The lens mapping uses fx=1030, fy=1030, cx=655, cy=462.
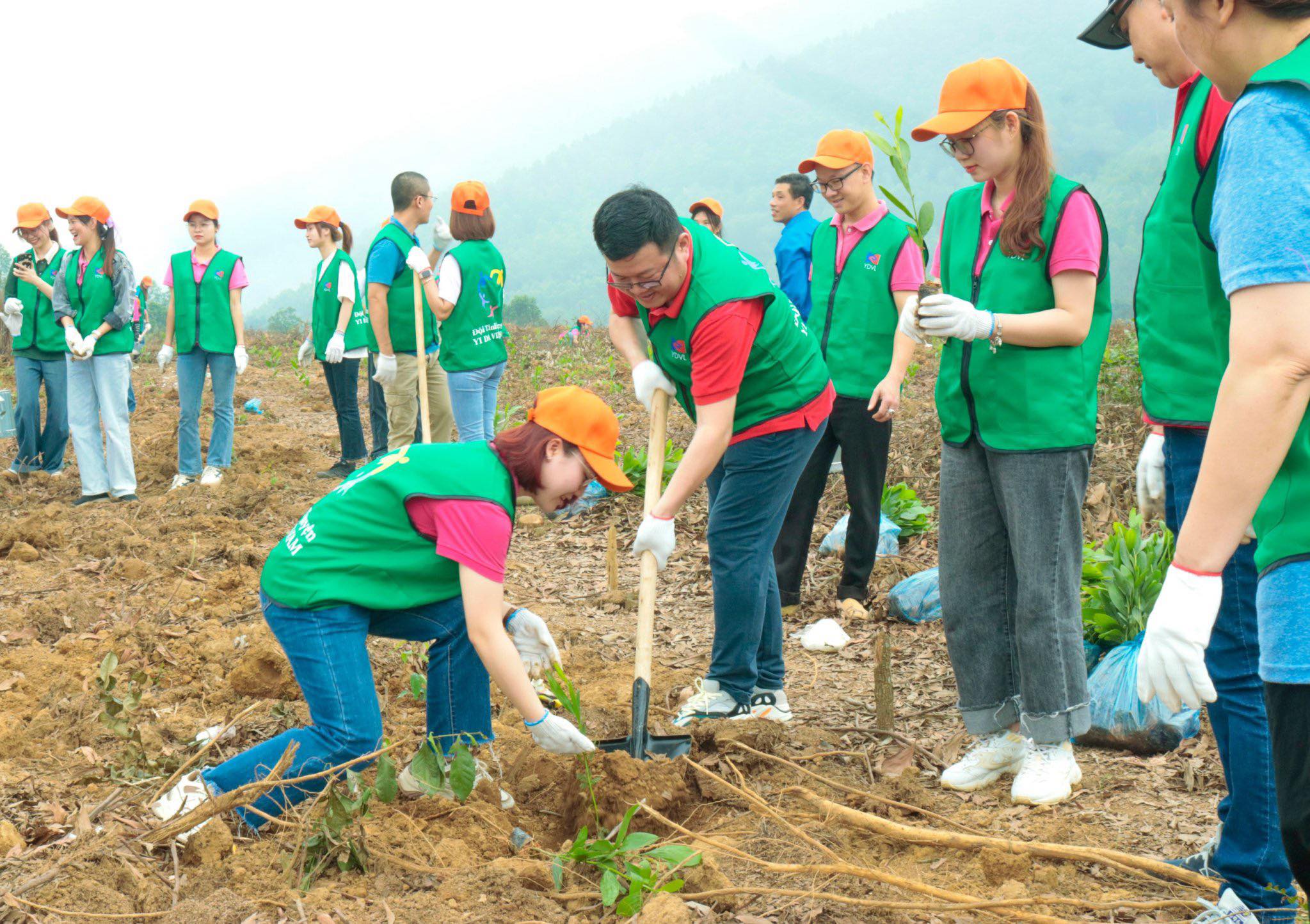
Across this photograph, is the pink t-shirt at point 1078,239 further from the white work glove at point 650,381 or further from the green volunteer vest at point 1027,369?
the white work glove at point 650,381

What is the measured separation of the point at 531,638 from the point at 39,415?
6682 mm

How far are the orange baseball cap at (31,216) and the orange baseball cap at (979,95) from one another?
6.94 m

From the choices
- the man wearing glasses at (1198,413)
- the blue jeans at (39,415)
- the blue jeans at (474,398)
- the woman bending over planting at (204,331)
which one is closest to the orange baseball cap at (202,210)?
the woman bending over planting at (204,331)

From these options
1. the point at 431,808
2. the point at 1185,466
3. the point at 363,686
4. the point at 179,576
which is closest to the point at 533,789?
the point at 431,808

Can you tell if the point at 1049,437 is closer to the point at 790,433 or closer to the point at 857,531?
the point at 790,433

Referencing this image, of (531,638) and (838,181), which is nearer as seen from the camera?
(531,638)

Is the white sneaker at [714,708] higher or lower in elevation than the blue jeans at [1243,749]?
lower

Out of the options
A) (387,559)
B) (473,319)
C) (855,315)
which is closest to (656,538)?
(387,559)

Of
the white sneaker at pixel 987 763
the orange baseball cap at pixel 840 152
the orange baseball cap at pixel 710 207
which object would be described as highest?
the orange baseball cap at pixel 710 207

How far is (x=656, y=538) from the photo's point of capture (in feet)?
10.2

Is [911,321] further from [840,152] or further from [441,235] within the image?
[441,235]

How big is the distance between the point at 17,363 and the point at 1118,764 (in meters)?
7.84

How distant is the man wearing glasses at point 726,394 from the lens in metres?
2.91

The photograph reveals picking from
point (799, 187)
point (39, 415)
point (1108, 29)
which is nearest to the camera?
point (1108, 29)
